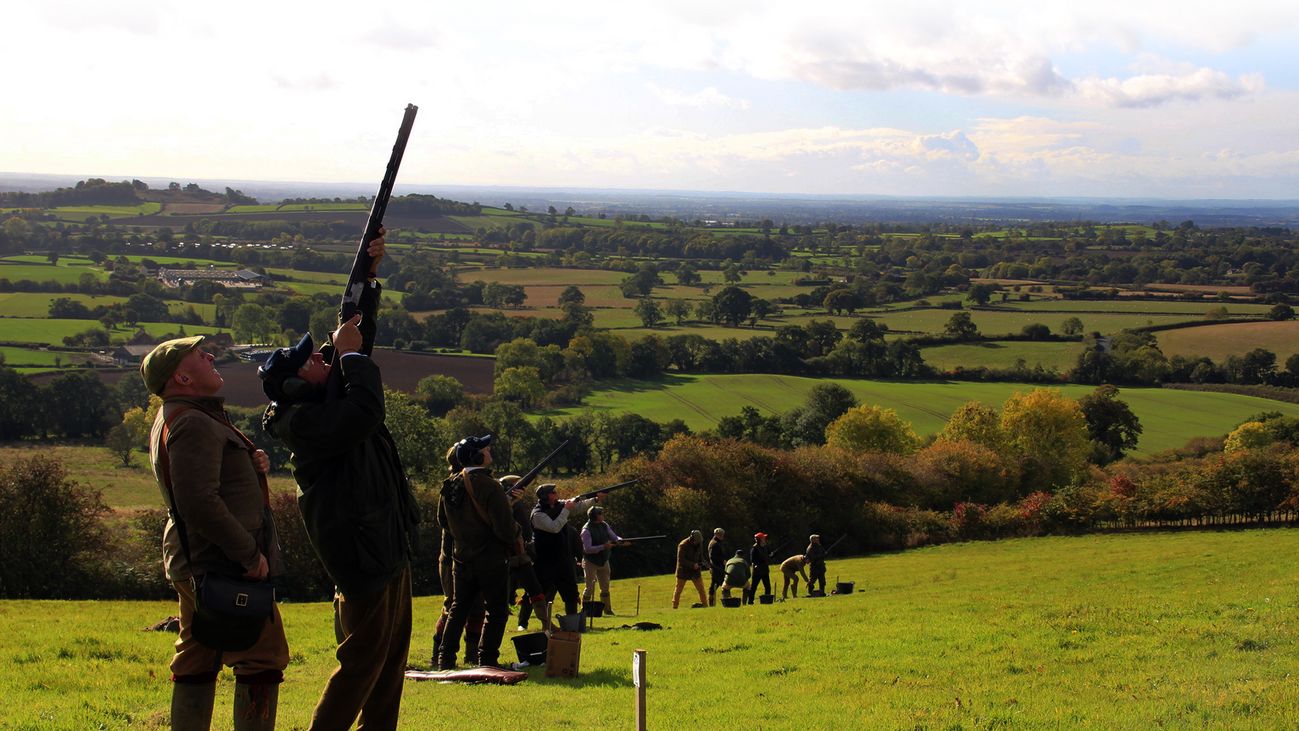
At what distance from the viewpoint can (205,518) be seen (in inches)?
231

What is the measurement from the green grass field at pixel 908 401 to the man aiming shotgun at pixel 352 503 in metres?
71.3

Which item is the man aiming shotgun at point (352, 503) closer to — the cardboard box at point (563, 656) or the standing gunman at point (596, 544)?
the cardboard box at point (563, 656)

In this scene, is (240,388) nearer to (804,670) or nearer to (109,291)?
(109,291)

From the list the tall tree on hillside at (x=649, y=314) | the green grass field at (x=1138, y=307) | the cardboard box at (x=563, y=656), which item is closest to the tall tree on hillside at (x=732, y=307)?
the tall tree on hillside at (x=649, y=314)

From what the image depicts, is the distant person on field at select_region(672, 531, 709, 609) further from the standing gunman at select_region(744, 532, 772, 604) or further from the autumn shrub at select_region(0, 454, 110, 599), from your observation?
the autumn shrub at select_region(0, 454, 110, 599)

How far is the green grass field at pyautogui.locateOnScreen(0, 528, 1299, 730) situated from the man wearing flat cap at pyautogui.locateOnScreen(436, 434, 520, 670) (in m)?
0.81

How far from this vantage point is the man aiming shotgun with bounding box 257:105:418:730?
19.7 ft

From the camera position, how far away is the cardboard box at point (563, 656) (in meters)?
10.6

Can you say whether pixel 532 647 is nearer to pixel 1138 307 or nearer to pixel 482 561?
pixel 482 561

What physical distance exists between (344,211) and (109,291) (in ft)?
213

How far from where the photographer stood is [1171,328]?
372 ft

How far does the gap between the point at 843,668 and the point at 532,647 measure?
3365 mm

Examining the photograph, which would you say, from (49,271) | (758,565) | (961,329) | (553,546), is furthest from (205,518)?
(49,271)

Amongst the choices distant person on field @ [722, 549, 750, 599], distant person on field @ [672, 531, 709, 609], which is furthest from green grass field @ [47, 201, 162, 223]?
distant person on field @ [722, 549, 750, 599]
